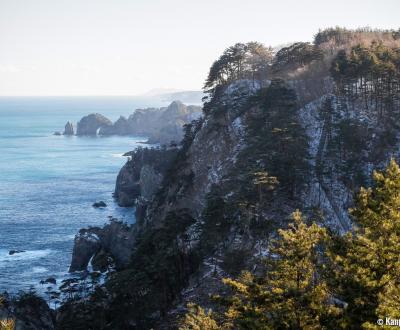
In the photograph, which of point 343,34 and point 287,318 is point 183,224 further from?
point 343,34

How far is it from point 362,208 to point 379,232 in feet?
5.62

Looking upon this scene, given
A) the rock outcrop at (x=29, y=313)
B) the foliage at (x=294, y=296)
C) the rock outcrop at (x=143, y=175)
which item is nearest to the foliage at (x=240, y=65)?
the rock outcrop at (x=143, y=175)

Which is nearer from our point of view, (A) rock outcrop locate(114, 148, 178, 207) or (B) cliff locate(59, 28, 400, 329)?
(B) cliff locate(59, 28, 400, 329)

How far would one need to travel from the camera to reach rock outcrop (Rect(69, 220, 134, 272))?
255 ft

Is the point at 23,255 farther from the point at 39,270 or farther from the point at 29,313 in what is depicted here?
the point at 29,313

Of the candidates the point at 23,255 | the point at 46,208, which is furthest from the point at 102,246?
the point at 46,208

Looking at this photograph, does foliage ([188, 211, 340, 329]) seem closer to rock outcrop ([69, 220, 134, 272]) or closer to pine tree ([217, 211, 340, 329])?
pine tree ([217, 211, 340, 329])

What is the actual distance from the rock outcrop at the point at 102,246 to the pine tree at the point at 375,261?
195ft

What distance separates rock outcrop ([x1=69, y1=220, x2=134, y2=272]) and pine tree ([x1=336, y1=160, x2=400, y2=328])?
195ft

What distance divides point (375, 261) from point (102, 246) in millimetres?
70191

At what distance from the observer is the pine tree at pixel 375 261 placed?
1927 centimetres

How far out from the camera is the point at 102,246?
275 feet

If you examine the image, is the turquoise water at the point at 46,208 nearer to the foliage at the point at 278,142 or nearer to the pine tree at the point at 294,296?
the foliage at the point at 278,142

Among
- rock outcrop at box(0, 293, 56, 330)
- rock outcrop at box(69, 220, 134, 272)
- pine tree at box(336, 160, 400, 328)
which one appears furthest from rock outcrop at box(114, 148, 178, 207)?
pine tree at box(336, 160, 400, 328)
